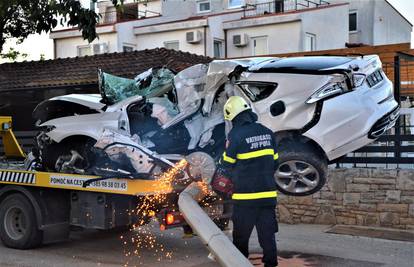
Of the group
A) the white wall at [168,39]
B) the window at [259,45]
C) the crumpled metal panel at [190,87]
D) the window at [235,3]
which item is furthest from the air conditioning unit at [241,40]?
the crumpled metal panel at [190,87]

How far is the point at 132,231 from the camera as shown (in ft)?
28.5

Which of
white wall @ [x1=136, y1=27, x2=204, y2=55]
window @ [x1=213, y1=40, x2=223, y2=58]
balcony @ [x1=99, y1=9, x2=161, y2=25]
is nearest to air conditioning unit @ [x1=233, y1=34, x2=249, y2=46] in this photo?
window @ [x1=213, y1=40, x2=223, y2=58]

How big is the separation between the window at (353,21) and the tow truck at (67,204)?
23.8 meters

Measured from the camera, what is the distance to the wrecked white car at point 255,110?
5.66m

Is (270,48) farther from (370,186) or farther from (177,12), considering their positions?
(370,186)

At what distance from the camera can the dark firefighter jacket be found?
534 centimetres

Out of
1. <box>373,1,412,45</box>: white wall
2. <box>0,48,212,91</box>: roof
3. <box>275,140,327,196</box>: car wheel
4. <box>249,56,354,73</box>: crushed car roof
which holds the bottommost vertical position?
<box>275,140,327,196</box>: car wheel

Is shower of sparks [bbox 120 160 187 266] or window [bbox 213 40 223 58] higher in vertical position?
window [bbox 213 40 223 58]

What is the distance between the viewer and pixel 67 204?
719 centimetres

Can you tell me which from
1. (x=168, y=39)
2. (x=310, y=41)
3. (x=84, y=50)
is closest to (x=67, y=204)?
(x=310, y=41)

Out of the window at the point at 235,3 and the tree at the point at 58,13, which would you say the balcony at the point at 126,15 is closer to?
the window at the point at 235,3

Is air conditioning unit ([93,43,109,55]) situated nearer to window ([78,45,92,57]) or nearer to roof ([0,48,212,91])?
window ([78,45,92,57])

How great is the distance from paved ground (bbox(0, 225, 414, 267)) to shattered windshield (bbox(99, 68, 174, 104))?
2.01m

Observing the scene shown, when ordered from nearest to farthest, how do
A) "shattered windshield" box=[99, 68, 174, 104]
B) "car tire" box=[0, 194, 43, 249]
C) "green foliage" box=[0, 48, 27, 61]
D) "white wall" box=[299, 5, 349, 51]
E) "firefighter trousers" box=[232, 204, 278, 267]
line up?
"firefighter trousers" box=[232, 204, 278, 267], "shattered windshield" box=[99, 68, 174, 104], "car tire" box=[0, 194, 43, 249], "green foliage" box=[0, 48, 27, 61], "white wall" box=[299, 5, 349, 51]
